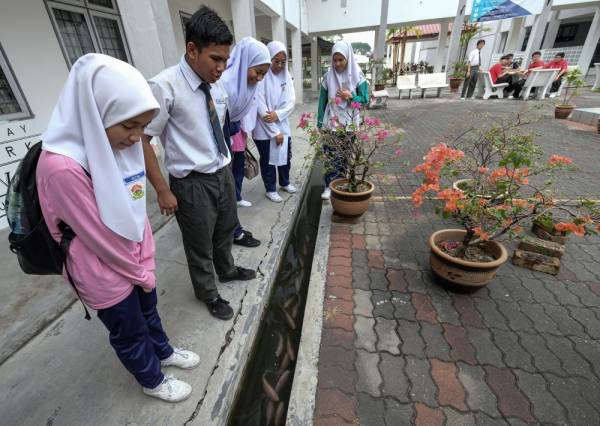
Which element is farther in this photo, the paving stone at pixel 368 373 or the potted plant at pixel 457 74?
the potted plant at pixel 457 74

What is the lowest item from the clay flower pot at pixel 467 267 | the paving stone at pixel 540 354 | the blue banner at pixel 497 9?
the paving stone at pixel 540 354

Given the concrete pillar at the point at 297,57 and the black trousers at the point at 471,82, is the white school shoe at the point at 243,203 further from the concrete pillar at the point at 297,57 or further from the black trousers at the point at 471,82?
the black trousers at the point at 471,82

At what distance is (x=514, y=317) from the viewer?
2.12 meters

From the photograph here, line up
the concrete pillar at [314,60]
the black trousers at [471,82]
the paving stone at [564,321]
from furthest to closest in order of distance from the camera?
1. the concrete pillar at [314,60]
2. the black trousers at [471,82]
3. the paving stone at [564,321]

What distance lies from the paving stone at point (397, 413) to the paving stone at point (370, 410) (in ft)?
0.10

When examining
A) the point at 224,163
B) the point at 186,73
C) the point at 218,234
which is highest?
the point at 186,73

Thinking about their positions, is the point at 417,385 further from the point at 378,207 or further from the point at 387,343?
the point at 378,207

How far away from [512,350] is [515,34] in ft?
58.3

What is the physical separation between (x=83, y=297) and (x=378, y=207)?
10.5 feet

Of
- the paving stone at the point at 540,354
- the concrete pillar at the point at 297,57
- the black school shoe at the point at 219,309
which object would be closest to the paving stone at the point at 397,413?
the paving stone at the point at 540,354

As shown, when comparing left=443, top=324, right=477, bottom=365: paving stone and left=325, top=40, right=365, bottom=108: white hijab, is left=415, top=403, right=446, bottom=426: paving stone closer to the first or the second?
left=443, top=324, right=477, bottom=365: paving stone

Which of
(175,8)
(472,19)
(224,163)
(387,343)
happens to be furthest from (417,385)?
(472,19)

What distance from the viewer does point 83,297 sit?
1.17m

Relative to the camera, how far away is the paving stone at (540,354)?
5.81 feet
